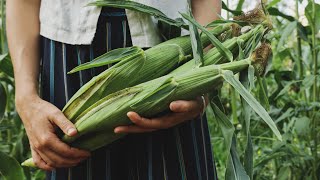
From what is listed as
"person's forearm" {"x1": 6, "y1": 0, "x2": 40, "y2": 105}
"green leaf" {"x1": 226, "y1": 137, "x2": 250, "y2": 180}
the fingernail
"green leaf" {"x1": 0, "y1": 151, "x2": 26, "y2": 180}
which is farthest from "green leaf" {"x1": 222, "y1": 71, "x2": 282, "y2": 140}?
"green leaf" {"x1": 0, "y1": 151, "x2": 26, "y2": 180}

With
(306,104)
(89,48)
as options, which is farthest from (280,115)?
(89,48)

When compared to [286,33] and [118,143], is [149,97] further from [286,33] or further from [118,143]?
[286,33]

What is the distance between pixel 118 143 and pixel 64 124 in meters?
0.13

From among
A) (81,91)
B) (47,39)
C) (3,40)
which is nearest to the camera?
(81,91)

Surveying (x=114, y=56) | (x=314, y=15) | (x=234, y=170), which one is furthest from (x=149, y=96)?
(x=314, y=15)

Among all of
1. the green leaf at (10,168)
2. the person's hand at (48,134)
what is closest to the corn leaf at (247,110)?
the person's hand at (48,134)

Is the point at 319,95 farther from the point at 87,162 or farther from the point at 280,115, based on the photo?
the point at 87,162

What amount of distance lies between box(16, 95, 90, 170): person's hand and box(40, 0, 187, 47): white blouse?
0.13 meters

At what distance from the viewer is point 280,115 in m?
1.86

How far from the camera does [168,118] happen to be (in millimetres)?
884

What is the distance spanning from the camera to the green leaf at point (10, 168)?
1.35 m

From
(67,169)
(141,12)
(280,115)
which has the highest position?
(141,12)

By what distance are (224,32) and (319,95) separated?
0.97 m

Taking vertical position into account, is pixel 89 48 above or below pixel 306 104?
above
